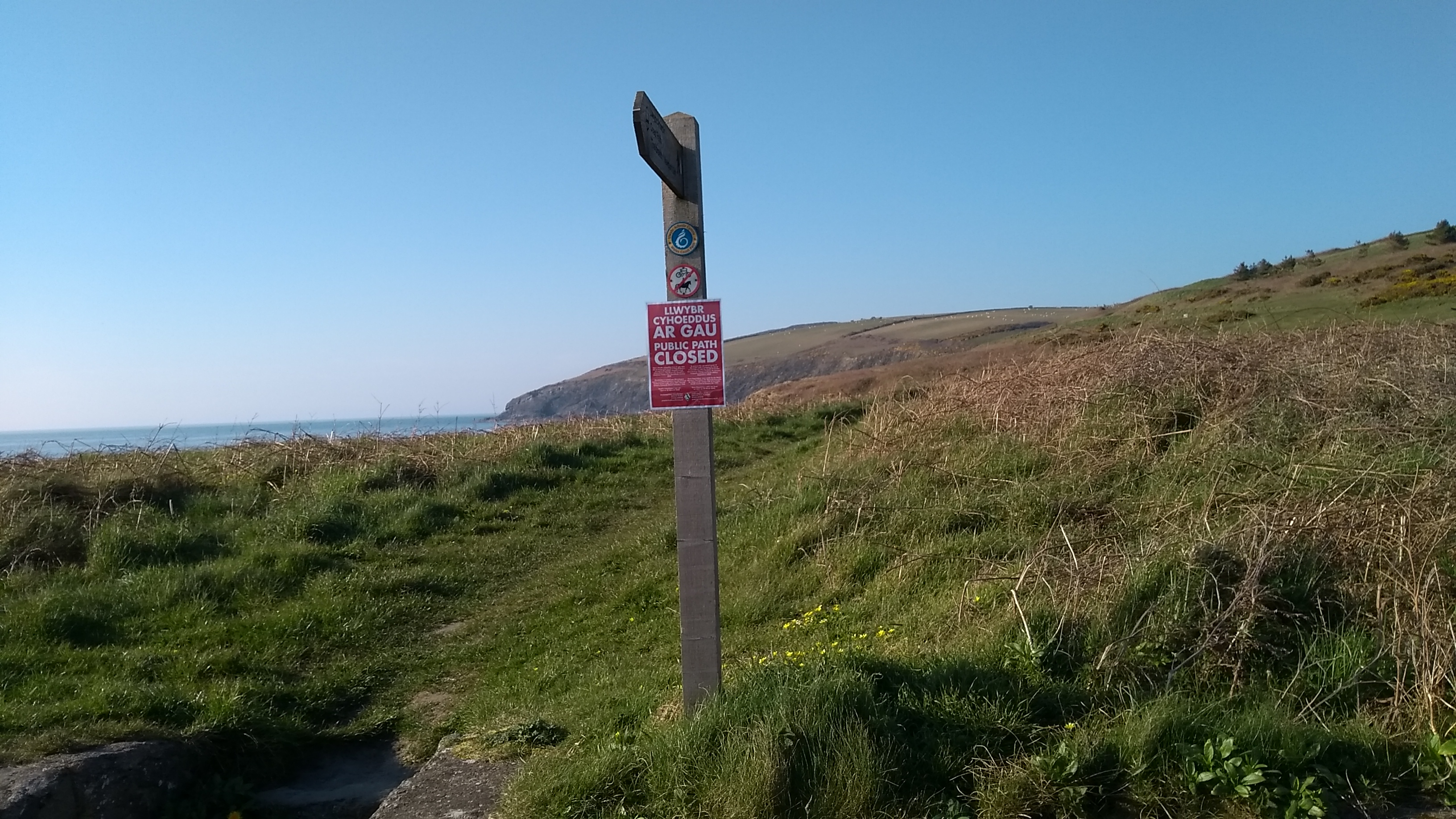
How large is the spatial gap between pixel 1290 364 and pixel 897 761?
8.59 m

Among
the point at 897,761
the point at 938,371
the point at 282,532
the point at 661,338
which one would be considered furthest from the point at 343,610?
the point at 938,371

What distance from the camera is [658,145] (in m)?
4.20

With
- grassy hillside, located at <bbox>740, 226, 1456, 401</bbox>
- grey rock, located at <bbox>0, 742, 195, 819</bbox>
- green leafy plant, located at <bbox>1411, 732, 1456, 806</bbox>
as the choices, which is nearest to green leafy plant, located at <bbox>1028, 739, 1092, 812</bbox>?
green leafy plant, located at <bbox>1411, 732, 1456, 806</bbox>

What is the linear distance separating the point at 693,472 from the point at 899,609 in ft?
8.18

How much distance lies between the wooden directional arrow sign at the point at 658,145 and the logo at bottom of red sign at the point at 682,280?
0.36 meters

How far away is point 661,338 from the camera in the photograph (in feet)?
14.8

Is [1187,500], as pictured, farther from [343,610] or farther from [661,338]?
[343,610]

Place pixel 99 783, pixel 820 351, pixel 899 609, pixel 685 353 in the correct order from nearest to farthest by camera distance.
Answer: pixel 685 353 < pixel 99 783 < pixel 899 609 < pixel 820 351

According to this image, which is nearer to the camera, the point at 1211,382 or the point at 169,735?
the point at 169,735

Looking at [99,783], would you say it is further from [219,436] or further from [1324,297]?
[1324,297]

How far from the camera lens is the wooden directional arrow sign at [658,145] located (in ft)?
13.1

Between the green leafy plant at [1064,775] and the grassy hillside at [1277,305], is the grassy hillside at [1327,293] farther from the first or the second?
the green leafy plant at [1064,775]

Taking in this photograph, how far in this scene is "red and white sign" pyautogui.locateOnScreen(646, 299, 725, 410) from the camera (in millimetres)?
4496


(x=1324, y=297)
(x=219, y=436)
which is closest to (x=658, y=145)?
(x=219, y=436)
